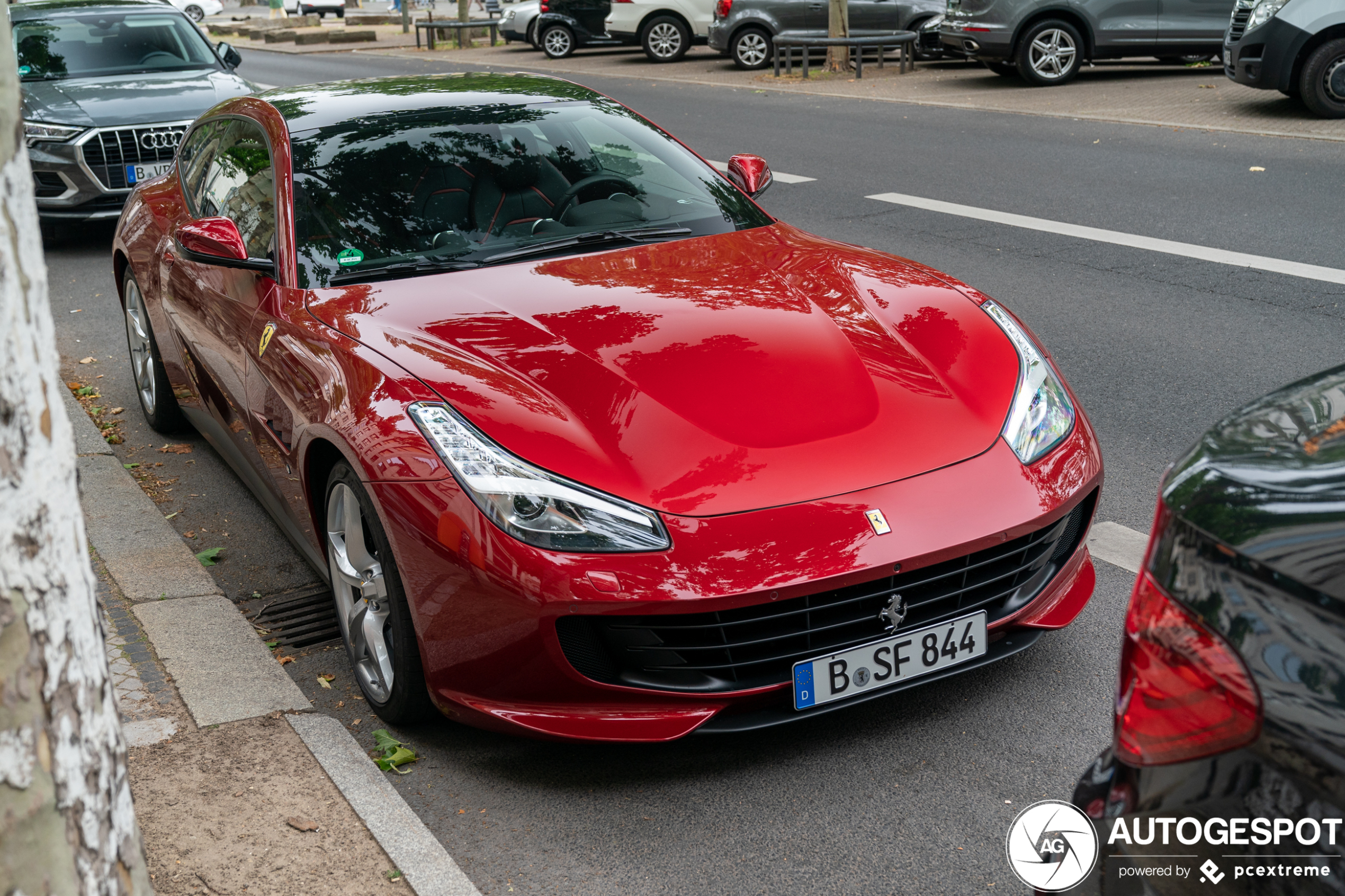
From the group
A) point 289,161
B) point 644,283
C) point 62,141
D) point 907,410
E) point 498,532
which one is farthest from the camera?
point 62,141

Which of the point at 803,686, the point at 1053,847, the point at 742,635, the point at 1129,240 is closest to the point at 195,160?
the point at 742,635

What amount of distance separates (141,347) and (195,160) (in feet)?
3.12

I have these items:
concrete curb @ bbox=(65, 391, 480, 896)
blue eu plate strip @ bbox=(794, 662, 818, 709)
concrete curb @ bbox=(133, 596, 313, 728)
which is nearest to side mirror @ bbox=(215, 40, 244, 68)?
concrete curb @ bbox=(65, 391, 480, 896)

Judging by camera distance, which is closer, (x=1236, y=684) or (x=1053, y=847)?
(x=1236, y=684)

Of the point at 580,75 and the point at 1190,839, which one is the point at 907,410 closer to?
the point at 1190,839

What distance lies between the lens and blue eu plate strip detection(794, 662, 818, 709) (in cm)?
281

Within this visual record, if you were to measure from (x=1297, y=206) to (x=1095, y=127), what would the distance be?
4.21 meters

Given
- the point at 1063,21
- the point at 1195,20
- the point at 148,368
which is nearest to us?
the point at 148,368

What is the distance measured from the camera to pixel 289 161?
4.18m

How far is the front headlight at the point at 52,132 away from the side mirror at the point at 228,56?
6.82 feet

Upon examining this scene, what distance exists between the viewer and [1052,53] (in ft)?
51.3

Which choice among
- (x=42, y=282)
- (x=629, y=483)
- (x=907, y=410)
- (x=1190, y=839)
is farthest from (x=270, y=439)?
(x=1190, y=839)

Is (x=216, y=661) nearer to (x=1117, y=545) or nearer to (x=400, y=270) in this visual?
(x=400, y=270)

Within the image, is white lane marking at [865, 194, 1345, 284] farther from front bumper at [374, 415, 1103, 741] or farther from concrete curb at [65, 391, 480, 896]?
concrete curb at [65, 391, 480, 896]
